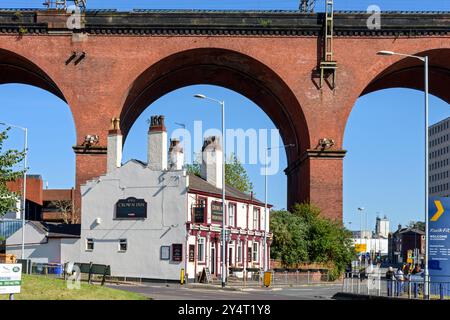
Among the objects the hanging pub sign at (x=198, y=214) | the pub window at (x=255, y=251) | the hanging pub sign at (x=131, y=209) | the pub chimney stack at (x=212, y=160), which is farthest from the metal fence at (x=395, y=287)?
the pub chimney stack at (x=212, y=160)

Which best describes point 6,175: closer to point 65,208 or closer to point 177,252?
point 177,252

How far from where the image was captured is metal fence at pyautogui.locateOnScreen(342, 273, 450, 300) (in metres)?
33.0

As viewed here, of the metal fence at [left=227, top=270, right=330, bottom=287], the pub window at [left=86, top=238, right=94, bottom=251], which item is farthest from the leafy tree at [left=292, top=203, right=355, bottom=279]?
the pub window at [left=86, top=238, right=94, bottom=251]

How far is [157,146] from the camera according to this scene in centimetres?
5031

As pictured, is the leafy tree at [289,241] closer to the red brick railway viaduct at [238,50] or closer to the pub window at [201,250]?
the red brick railway viaduct at [238,50]

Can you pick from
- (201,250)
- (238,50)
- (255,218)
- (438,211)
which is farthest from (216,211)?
(438,211)

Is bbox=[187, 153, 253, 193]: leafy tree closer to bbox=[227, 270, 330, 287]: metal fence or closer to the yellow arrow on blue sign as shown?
bbox=[227, 270, 330, 287]: metal fence

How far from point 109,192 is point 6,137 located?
11764 mm

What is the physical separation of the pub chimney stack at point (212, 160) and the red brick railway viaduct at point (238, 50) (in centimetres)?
847

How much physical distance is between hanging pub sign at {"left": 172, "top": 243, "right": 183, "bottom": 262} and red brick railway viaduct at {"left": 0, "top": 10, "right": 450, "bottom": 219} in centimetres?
1688

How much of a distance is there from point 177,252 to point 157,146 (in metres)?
6.67

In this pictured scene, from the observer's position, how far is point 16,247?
185 ft

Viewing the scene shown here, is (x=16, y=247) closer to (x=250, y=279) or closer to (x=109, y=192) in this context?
(x=109, y=192)
